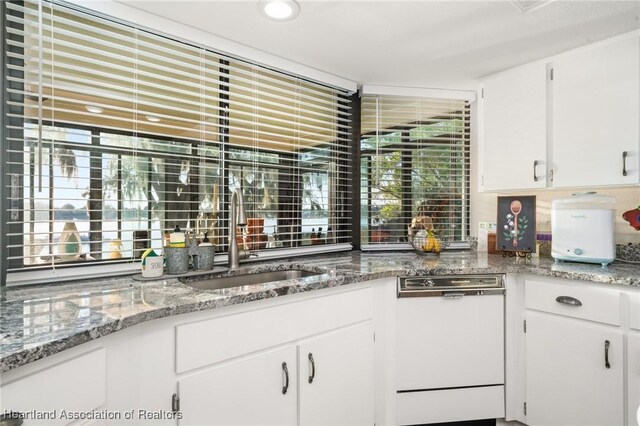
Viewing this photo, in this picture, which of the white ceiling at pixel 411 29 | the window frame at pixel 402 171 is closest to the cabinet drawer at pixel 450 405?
the window frame at pixel 402 171

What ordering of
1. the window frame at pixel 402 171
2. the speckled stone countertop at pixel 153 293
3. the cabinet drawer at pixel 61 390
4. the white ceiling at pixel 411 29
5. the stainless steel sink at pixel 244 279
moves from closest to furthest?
the cabinet drawer at pixel 61 390, the speckled stone countertop at pixel 153 293, the white ceiling at pixel 411 29, the stainless steel sink at pixel 244 279, the window frame at pixel 402 171

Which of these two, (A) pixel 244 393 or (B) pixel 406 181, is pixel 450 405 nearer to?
(A) pixel 244 393

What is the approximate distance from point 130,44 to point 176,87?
285 millimetres

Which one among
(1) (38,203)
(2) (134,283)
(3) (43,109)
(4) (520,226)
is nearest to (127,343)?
(2) (134,283)

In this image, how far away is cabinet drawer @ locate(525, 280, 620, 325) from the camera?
1.71 metres

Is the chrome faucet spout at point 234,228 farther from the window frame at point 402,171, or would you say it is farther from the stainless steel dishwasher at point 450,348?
the window frame at point 402,171

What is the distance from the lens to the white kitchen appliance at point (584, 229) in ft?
6.55

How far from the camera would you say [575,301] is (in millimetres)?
1812

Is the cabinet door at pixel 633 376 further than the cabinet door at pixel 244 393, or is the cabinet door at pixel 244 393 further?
the cabinet door at pixel 633 376

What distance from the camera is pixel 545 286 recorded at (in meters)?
1.93

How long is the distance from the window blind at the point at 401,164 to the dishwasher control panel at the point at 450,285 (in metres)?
0.75

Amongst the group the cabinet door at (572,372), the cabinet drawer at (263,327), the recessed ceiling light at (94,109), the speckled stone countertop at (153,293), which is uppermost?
the recessed ceiling light at (94,109)

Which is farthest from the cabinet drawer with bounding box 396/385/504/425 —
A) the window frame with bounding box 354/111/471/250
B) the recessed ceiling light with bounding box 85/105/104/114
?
the recessed ceiling light with bounding box 85/105/104/114

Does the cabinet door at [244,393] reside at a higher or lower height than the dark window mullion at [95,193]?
lower
